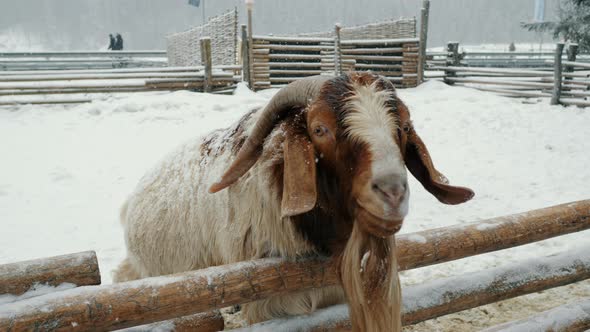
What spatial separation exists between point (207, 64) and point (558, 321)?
12.5 m

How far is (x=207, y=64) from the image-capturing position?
13961 mm

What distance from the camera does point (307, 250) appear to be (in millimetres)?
2385

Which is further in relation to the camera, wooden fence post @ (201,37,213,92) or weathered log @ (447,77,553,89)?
weathered log @ (447,77,553,89)

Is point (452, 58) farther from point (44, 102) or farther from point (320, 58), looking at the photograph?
point (44, 102)

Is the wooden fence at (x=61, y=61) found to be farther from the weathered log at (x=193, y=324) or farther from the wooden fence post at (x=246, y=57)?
the weathered log at (x=193, y=324)

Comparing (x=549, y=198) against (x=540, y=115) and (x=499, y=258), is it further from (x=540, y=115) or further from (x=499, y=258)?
(x=540, y=115)

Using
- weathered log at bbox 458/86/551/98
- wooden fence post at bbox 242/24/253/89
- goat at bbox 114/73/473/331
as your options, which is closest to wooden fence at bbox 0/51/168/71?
wooden fence post at bbox 242/24/253/89

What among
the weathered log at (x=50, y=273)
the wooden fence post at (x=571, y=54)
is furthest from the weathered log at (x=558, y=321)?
the wooden fence post at (x=571, y=54)

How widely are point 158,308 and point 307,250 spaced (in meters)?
0.79

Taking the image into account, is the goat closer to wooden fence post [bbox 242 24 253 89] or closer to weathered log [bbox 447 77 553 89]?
wooden fence post [bbox 242 24 253 89]

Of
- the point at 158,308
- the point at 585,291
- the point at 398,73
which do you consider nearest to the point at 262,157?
the point at 158,308

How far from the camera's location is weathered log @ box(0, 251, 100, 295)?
195 centimetres

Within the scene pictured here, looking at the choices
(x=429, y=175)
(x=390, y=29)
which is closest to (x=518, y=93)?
(x=390, y=29)

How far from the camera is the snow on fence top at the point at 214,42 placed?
61.4 feet
